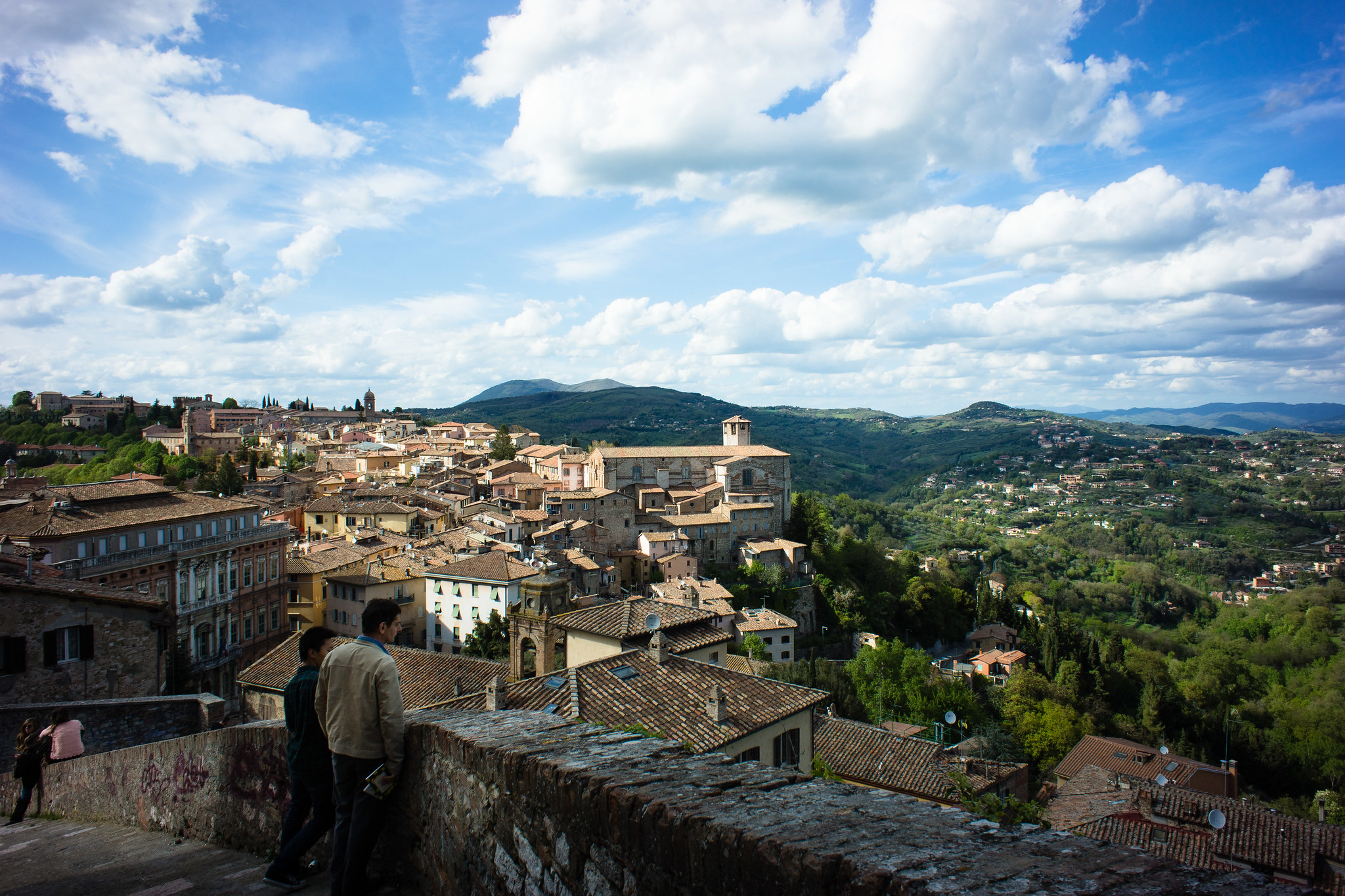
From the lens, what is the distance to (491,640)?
3769 cm

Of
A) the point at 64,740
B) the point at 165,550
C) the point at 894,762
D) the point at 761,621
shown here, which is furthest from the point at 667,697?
the point at 761,621

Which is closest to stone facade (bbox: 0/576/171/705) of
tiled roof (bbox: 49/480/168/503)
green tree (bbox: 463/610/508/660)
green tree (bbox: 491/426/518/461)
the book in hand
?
the book in hand

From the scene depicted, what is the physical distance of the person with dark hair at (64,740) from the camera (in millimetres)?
10922

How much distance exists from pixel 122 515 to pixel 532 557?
23.9m

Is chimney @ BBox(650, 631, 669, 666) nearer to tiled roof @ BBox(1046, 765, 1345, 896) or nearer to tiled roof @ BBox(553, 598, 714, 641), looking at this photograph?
tiled roof @ BBox(553, 598, 714, 641)

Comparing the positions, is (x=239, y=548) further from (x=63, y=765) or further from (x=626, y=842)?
(x=626, y=842)

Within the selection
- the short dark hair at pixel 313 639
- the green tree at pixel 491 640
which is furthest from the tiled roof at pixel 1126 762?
the short dark hair at pixel 313 639

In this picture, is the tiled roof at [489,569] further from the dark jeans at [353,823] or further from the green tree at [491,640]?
the dark jeans at [353,823]

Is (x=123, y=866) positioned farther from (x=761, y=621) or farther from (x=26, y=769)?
(x=761, y=621)

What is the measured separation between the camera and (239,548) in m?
38.9

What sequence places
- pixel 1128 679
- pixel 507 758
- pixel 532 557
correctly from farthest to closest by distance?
pixel 1128 679
pixel 532 557
pixel 507 758

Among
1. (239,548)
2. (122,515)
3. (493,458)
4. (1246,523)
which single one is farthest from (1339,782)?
(1246,523)

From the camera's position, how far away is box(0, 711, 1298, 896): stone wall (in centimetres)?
239

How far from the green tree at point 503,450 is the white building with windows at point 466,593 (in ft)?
132
